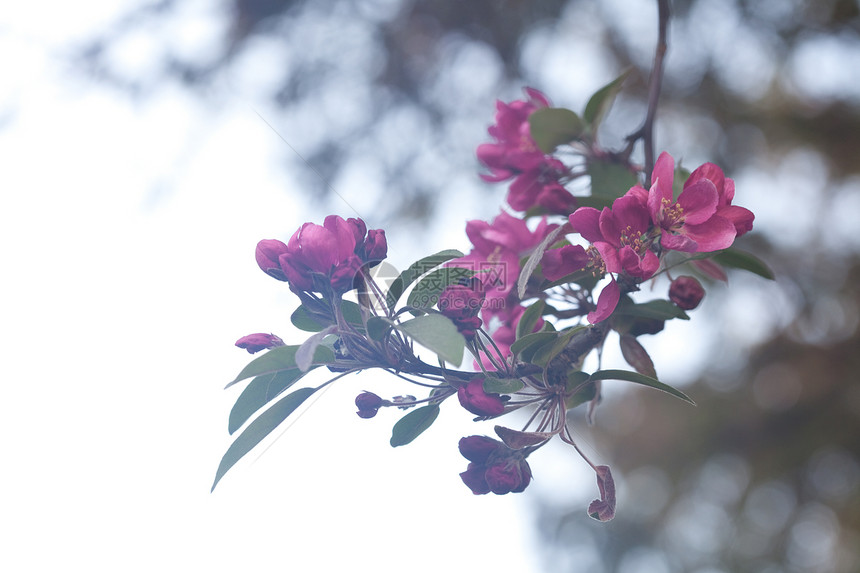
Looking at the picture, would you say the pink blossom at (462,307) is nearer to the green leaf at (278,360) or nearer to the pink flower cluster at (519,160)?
the green leaf at (278,360)

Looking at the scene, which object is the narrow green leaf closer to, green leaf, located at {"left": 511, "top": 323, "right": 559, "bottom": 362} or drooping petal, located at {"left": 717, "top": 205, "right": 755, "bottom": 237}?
green leaf, located at {"left": 511, "top": 323, "right": 559, "bottom": 362}

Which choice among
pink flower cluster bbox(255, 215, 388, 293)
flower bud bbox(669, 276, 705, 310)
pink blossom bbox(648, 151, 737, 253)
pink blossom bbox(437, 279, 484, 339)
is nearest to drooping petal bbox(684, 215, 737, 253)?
pink blossom bbox(648, 151, 737, 253)

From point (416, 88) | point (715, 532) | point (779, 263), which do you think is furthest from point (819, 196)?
point (416, 88)

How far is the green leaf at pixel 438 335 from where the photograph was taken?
0.53 meters

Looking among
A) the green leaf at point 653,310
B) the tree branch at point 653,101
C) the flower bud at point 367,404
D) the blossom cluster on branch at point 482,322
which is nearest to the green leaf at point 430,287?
the blossom cluster on branch at point 482,322

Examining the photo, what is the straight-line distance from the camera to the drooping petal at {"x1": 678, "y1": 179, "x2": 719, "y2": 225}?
0.70m

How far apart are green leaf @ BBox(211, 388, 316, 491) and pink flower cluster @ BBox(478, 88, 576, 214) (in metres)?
0.49

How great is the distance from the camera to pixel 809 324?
3.24m

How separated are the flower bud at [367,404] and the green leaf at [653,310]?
287 mm

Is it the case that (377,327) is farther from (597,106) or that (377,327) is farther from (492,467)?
(597,106)

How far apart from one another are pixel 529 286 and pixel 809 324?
2973mm

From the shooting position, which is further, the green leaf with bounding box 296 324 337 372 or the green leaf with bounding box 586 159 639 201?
the green leaf with bounding box 586 159 639 201

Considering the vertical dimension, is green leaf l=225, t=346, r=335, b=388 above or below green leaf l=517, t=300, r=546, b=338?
above

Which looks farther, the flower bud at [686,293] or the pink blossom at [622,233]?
the flower bud at [686,293]
